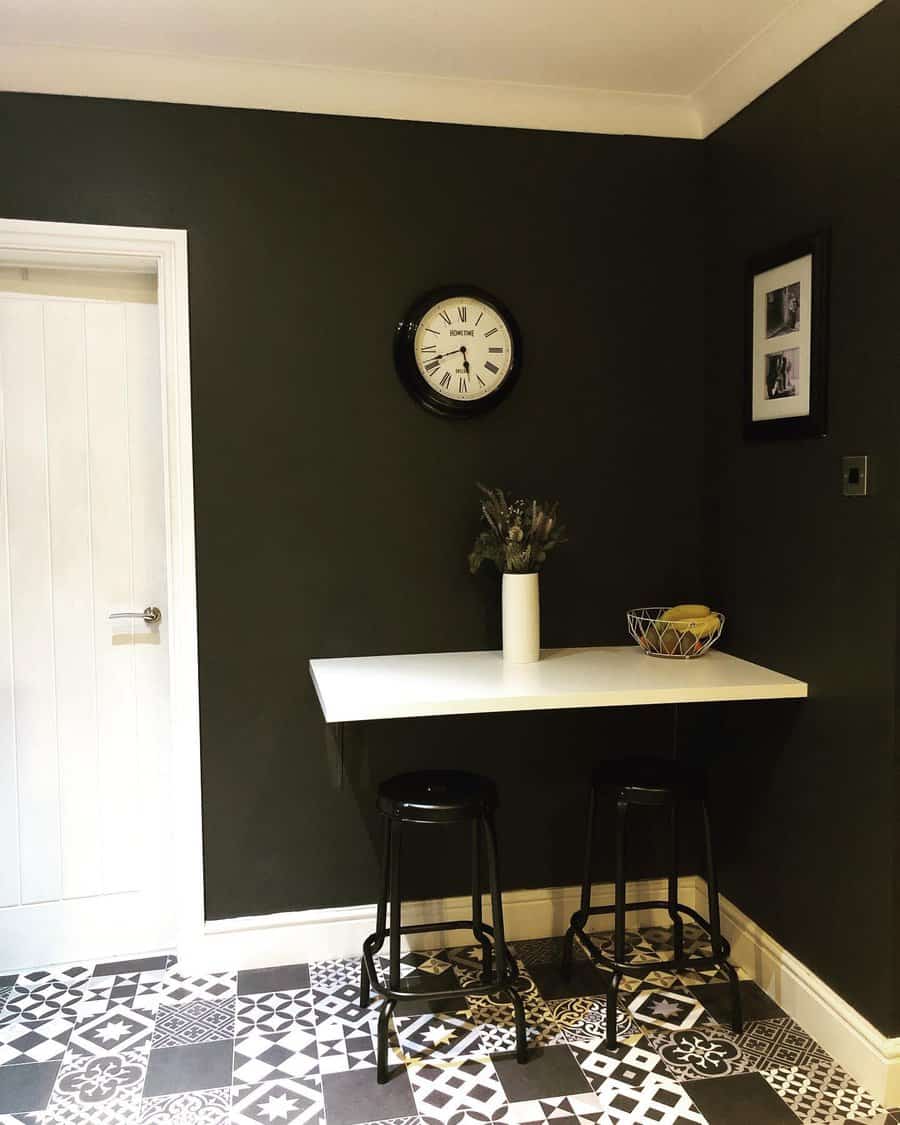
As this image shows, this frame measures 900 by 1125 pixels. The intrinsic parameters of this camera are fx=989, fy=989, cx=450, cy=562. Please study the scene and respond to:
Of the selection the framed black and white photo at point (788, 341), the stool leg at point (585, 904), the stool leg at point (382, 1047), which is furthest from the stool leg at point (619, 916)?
the framed black and white photo at point (788, 341)

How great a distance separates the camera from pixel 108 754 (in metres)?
2.93

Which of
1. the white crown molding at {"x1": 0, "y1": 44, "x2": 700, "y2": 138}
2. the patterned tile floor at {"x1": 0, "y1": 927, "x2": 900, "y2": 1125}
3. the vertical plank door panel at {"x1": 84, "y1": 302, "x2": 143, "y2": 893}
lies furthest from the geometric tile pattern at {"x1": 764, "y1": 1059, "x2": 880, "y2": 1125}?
the white crown molding at {"x1": 0, "y1": 44, "x2": 700, "y2": 138}

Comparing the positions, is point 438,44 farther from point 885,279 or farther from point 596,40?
point 885,279

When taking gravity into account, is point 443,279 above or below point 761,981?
above

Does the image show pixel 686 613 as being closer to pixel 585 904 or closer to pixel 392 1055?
pixel 585 904

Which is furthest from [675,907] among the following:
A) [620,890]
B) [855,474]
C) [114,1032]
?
[114,1032]

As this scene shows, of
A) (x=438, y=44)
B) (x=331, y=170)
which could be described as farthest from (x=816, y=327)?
(x=331, y=170)

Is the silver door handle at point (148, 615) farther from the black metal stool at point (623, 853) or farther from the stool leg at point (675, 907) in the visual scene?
the stool leg at point (675, 907)

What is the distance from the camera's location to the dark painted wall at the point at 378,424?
2771mm

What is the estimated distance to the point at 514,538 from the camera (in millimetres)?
2744

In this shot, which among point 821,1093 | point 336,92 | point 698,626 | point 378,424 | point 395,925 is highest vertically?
point 336,92

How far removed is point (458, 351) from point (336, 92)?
79cm

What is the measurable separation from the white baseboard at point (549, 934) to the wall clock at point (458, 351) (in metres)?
1.52

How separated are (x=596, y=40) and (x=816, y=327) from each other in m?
0.96
